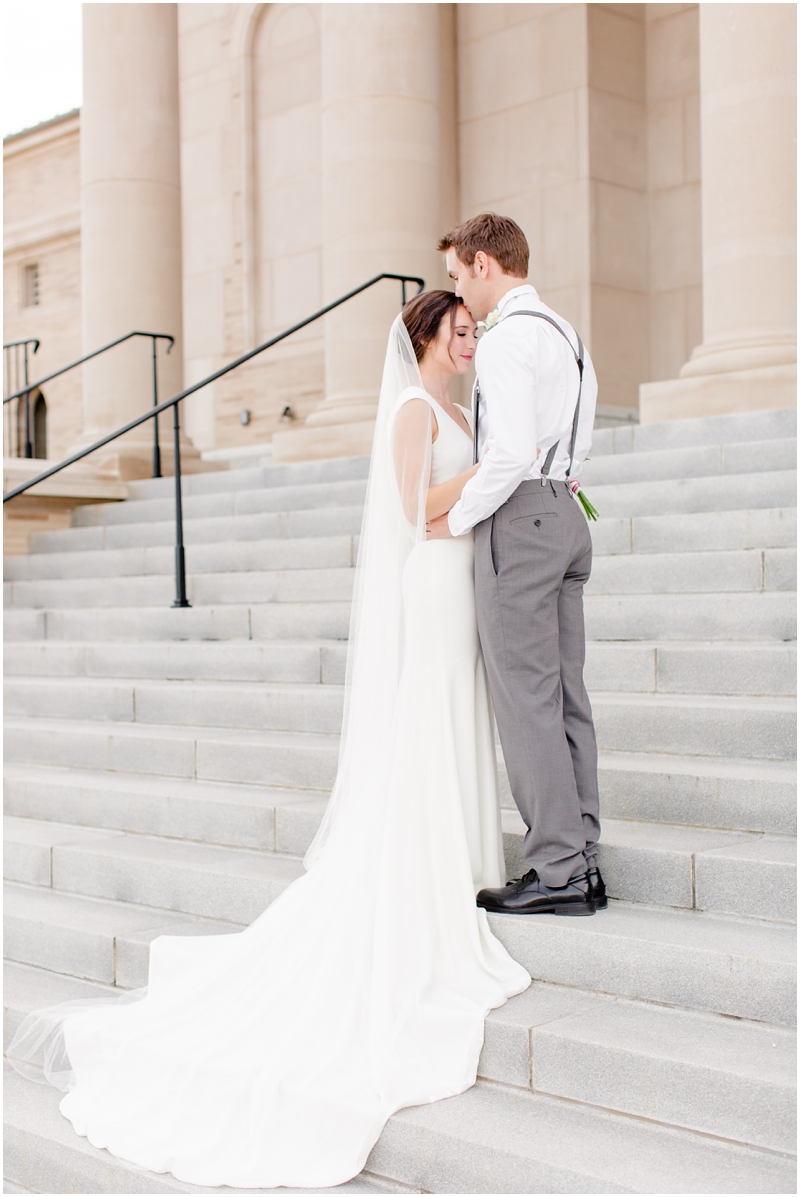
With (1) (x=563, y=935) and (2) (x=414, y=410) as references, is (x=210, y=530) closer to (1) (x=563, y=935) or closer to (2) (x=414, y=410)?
(2) (x=414, y=410)

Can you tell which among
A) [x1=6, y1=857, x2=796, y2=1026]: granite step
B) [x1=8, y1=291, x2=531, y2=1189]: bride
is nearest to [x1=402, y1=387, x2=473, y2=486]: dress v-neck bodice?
[x1=8, y1=291, x2=531, y2=1189]: bride

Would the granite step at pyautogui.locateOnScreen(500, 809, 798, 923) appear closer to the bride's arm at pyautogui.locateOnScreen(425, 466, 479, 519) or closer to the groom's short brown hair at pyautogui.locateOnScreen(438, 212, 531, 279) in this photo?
the bride's arm at pyautogui.locateOnScreen(425, 466, 479, 519)

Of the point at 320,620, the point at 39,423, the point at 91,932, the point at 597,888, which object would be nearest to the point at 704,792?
the point at 597,888

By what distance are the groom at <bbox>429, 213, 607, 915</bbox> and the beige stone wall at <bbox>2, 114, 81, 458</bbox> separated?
17.2 m

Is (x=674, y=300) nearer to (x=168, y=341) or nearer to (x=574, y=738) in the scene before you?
(x=168, y=341)

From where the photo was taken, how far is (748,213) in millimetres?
8656

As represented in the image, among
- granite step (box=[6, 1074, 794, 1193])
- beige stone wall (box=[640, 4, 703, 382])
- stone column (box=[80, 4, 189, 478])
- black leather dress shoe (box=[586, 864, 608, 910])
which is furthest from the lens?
stone column (box=[80, 4, 189, 478])

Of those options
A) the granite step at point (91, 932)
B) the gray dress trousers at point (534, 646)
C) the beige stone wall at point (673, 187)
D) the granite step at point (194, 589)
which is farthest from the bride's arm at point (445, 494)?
the beige stone wall at point (673, 187)

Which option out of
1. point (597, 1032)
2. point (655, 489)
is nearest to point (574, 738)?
point (597, 1032)

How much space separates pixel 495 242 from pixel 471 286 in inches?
5.5

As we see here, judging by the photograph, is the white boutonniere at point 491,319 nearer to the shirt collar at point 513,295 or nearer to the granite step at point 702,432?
the shirt collar at point 513,295

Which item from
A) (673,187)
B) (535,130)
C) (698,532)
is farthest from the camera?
(535,130)

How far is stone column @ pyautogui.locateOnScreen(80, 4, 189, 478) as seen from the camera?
41.9ft

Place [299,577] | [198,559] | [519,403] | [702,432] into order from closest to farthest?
[519,403] < [299,577] < [702,432] < [198,559]
